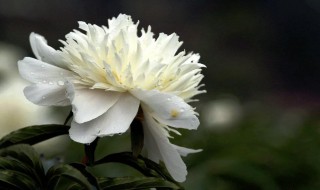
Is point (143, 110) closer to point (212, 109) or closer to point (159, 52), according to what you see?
point (159, 52)

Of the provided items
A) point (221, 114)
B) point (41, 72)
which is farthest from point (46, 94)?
point (221, 114)

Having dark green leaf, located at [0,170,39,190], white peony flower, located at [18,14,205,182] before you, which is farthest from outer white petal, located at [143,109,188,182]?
dark green leaf, located at [0,170,39,190]

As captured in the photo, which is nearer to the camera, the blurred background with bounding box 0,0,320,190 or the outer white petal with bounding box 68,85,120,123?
the outer white petal with bounding box 68,85,120,123

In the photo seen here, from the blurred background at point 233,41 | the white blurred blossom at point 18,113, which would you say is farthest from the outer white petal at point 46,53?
the blurred background at point 233,41

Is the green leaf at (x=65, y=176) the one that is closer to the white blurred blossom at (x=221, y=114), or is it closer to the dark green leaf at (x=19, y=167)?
the dark green leaf at (x=19, y=167)

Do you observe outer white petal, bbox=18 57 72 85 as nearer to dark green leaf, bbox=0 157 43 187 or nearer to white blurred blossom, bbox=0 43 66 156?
dark green leaf, bbox=0 157 43 187

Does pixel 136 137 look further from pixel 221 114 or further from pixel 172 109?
pixel 221 114
